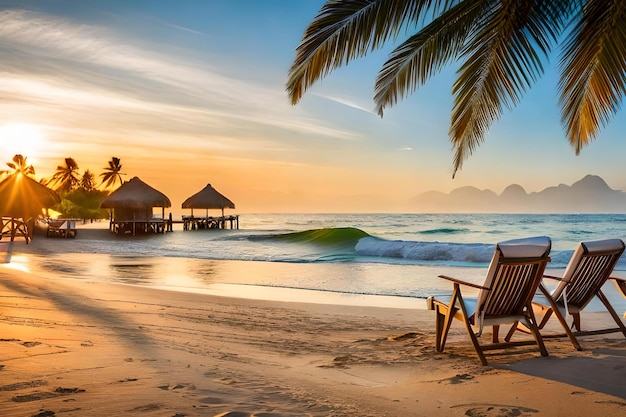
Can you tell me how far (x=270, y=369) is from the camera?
165 inches

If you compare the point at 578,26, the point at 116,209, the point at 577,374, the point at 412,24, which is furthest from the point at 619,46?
the point at 116,209

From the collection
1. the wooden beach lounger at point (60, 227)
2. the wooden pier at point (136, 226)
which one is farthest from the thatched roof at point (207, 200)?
the wooden beach lounger at point (60, 227)

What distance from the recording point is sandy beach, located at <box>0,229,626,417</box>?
125 inches

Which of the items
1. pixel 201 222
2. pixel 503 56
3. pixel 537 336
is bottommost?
pixel 537 336

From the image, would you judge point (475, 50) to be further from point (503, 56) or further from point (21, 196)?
point (21, 196)

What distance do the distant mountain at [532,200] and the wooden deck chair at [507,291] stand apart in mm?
A: 71238

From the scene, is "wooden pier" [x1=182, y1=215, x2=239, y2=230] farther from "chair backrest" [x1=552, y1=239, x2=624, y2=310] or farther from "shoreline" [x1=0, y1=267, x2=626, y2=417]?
"chair backrest" [x1=552, y1=239, x2=624, y2=310]

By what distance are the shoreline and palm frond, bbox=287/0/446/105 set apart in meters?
3.28

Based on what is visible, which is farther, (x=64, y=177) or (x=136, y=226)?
(x=64, y=177)

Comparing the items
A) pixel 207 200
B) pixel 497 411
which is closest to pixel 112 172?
pixel 207 200

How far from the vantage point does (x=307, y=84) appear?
6746 mm

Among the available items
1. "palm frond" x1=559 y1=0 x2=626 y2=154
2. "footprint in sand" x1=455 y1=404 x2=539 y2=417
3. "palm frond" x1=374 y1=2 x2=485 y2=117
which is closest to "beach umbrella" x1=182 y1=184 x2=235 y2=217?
"palm frond" x1=374 y1=2 x2=485 y2=117

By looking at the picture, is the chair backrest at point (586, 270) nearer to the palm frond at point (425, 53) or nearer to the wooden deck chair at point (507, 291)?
the wooden deck chair at point (507, 291)

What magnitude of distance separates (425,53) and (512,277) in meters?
3.42
